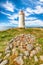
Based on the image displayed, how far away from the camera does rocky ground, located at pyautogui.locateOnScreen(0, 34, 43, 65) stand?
19.0m

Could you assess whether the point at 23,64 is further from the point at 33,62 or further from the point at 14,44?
the point at 14,44

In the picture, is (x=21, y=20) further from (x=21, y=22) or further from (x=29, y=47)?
(x=29, y=47)

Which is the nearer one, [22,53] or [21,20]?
[22,53]

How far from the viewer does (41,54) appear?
19922mm

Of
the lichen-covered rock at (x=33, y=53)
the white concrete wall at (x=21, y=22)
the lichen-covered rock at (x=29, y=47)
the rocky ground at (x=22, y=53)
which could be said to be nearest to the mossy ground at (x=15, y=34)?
the rocky ground at (x=22, y=53)

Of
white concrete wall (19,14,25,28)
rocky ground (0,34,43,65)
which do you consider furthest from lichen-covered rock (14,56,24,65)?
white concrete wall (19,14,25,28)

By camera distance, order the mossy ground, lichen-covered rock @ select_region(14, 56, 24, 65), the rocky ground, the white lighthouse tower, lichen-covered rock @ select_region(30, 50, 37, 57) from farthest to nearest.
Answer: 1. the white lighthouse tower
2. the mossy ground
3. lichen-covered rock @ select_region(30, 50, 37, 57)
4. the rocky ground
5. lichen-covered rock @ select_region(14, 56, 24, 65)

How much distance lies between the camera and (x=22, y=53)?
20.5m

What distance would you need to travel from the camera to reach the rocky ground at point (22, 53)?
1903 cm

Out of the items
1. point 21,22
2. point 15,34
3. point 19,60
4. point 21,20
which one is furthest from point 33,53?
point 21,20

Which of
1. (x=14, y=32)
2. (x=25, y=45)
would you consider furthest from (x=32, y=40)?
(x=14, y=32)

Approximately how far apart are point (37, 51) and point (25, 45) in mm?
2211

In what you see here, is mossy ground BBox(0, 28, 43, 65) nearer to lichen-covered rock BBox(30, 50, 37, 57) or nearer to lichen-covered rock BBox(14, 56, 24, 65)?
lichen-covered rock BBox(14, 56, 24, 65)

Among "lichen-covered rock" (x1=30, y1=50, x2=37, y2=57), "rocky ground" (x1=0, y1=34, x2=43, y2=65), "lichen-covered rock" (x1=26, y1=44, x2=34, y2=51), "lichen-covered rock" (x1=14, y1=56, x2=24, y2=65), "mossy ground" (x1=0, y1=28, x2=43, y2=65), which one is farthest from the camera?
"mossy ground" (x1=0, y1=28, x2=43, y2=65)
